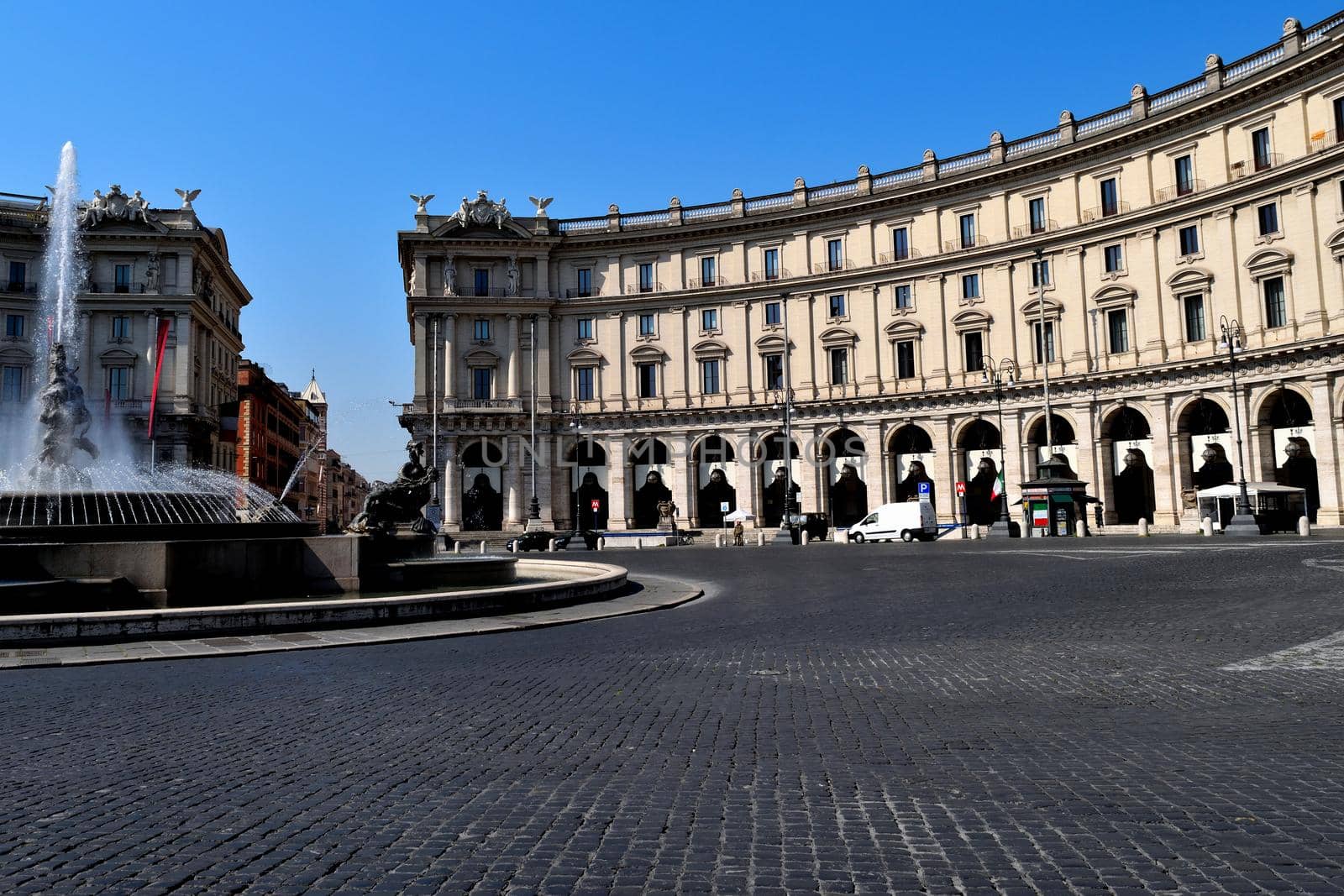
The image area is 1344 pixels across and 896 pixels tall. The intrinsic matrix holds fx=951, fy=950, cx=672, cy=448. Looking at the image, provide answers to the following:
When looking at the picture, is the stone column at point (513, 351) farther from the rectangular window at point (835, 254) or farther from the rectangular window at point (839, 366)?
the rectangular window at point (835, 254)

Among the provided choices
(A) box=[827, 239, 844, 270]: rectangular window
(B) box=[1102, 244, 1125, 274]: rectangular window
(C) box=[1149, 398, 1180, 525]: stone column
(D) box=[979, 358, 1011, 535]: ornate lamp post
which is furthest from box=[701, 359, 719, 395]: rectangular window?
(C) box=[1149, 398, 1180, 525]: stone column

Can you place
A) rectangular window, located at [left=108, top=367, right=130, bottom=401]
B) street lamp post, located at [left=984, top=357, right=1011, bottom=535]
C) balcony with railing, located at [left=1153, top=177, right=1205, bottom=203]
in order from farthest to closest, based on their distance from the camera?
rectangular window, located at [left=108, top=367, right=130, bottom=401] < street lamp post, located at [left=984, top=357, right=1011, bottom=535] < balcony with railing, located at [left=1153, top=177, right=1205, bottom=203]

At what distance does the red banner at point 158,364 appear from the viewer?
2311 inches

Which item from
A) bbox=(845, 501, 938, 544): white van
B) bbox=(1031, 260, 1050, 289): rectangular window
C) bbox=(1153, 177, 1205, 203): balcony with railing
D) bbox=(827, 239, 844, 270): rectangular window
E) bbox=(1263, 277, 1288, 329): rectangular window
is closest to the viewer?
A: bbox=(1263, 277, 1288, 329): rectangular window

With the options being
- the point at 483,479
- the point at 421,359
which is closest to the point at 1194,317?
the point at 483,479

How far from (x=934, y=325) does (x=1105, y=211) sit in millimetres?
11254

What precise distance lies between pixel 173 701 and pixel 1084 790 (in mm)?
7080

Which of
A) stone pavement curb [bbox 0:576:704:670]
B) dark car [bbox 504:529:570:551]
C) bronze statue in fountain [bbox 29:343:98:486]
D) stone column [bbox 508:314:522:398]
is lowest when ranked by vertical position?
stone pavement curb [bbox 0:576:704:670]

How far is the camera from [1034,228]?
182 ft

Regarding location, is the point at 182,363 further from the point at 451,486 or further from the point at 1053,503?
the point at 1053,503

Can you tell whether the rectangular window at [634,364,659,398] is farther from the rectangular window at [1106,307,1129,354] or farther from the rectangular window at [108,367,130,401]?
the rectangular window at [108,367,130,401]

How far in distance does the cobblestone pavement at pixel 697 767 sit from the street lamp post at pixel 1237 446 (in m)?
30.6

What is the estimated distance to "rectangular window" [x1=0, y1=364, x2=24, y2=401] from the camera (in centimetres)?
6125

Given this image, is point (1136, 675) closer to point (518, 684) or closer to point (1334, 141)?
point (518, 684)
